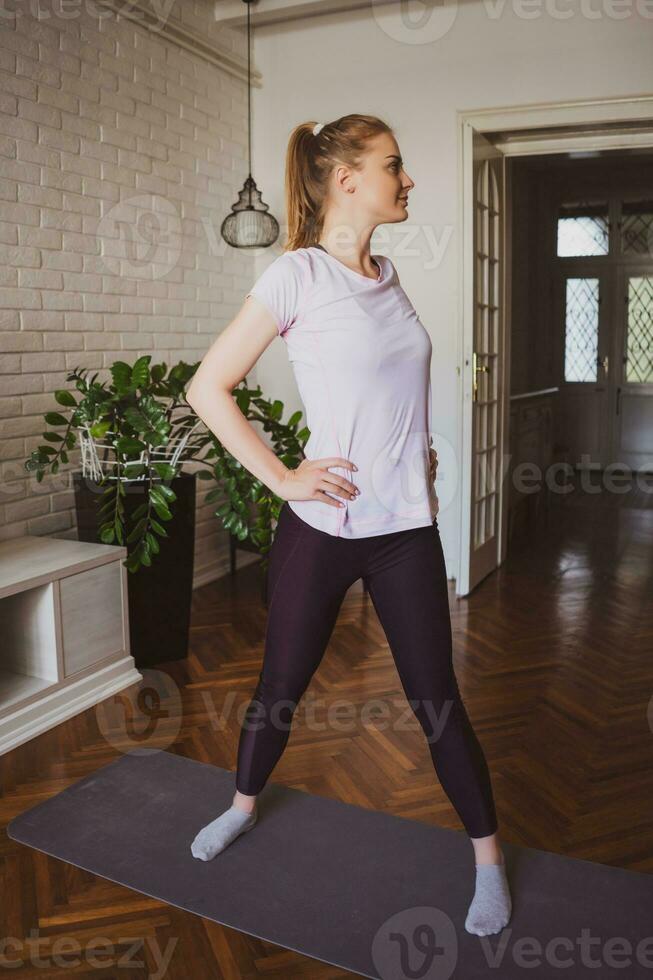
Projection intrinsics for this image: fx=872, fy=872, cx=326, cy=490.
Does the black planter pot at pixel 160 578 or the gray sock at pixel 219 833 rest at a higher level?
the black planter pot at pixel 160 578

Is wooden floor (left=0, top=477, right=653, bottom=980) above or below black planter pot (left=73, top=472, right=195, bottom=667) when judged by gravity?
below

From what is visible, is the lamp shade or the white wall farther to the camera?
the lamp shade

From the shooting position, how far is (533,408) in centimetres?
648

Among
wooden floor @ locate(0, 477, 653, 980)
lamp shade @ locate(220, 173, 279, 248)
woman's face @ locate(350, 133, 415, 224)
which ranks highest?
lamp shade @ locate(220, 173, 279, 248)

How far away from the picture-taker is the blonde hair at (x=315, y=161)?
1.79m

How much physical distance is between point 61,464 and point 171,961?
240 centimetres

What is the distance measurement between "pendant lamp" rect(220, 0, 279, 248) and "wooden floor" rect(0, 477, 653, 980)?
6.17ft

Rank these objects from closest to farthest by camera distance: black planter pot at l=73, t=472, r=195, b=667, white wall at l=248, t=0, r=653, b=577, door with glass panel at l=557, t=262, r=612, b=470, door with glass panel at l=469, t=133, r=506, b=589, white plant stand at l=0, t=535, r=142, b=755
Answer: white plant stand at l=0, t=535, r=142, b=755
black planter pot at l=73, t=472, r=195, b=667
white wall at l=248, t=0, r=653, b=577
door with glass panel at l=469, t=133, r=506, b=589
door with glass panel at l=557, t=262, r=612, b=470

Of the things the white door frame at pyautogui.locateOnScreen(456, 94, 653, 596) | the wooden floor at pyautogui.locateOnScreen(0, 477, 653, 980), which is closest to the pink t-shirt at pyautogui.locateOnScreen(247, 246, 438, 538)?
the wooden floor at pyautogui.locateOnScreen(0, 477, 653, 980)

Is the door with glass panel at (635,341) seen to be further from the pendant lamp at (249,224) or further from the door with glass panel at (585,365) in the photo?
the pendant lamp at (249,224)

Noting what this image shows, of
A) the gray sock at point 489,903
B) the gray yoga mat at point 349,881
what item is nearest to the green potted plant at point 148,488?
the gray yoga mat at point 349,881

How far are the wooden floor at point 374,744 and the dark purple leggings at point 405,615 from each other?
0.49 metres

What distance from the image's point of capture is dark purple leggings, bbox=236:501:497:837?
5.88 ft

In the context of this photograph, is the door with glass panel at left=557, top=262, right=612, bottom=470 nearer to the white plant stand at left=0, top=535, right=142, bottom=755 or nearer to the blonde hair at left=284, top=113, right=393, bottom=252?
the white plant stand at left=0, top=535, right=142, bottom=755
